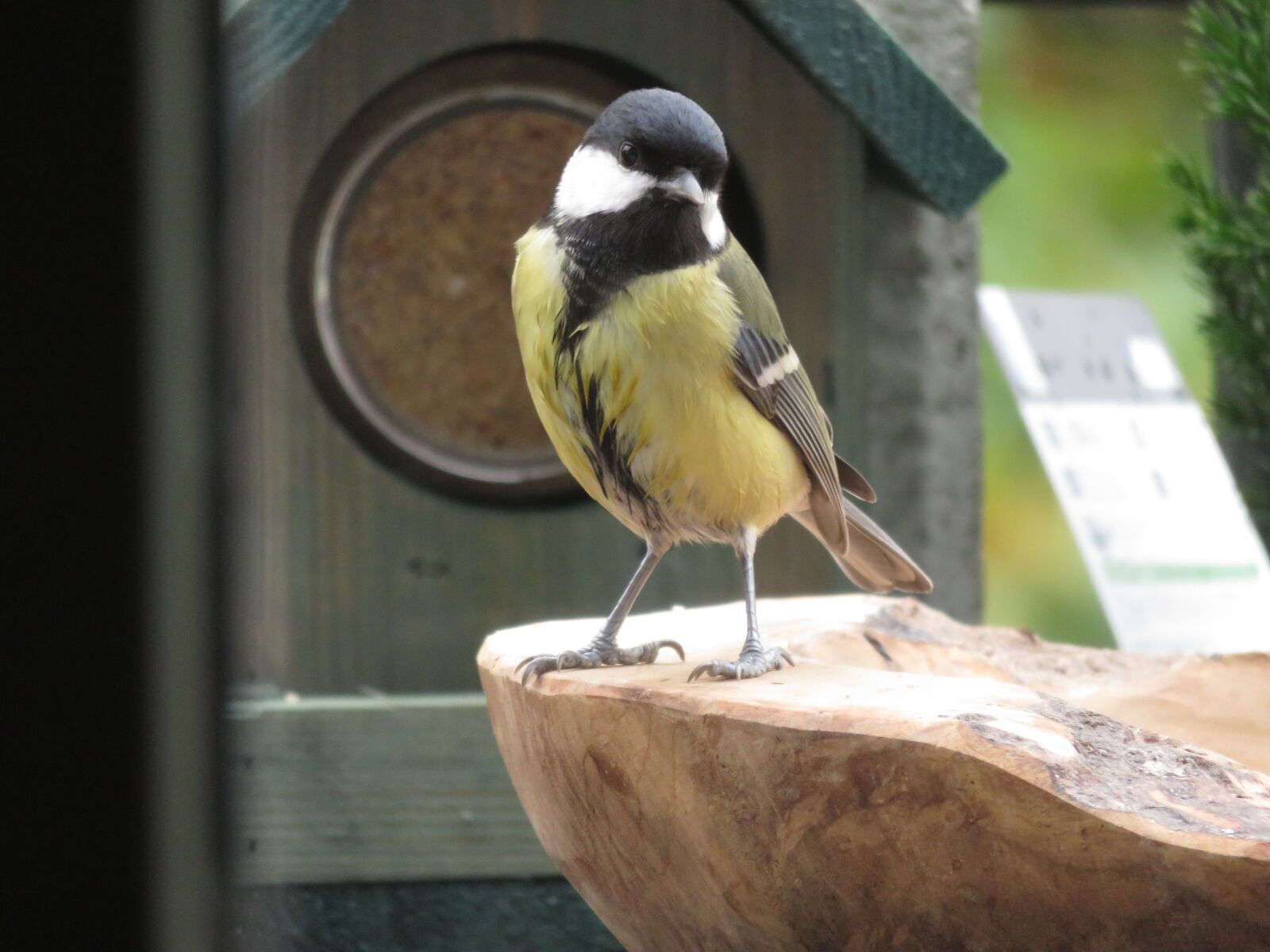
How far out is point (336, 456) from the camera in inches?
61.7

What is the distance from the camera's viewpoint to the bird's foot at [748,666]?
0.91 m

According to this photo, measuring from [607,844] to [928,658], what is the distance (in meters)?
0.41

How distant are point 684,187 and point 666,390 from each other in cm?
15

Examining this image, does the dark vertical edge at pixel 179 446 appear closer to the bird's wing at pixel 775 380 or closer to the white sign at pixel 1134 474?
the bird's wing at pixel 775 380

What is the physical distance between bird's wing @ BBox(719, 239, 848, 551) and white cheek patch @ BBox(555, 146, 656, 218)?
97 millimetres

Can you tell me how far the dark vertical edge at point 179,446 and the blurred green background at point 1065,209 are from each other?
210 cm

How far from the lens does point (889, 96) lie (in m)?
1.44

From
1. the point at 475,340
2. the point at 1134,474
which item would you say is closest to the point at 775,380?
the point at 475,340

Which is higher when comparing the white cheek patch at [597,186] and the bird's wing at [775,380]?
the white cheek patch at [597,186]

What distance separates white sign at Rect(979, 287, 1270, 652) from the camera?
1.61m

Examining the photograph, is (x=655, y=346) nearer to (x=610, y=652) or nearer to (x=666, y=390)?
(x=666, y=390)

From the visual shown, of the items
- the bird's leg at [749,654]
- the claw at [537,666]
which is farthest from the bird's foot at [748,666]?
the claw at [537,666]

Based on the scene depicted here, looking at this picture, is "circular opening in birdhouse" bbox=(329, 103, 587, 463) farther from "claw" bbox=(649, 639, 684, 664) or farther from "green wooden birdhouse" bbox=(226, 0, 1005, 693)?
"claw" bbox=(649, 639, 684, 664)

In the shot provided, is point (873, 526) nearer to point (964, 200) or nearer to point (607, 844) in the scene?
point (964, 200)
